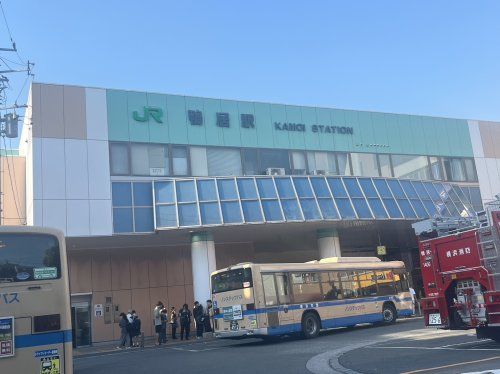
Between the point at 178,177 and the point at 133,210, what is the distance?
2.93 m

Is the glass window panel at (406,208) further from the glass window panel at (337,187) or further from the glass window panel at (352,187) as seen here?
the glass window panel at (337,187)

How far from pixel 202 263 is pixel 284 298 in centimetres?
749

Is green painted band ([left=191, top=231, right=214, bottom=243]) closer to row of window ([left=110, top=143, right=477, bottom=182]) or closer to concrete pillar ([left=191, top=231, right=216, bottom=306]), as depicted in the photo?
concrete pillar ([left=191, top=231, right=216, bottom=306])

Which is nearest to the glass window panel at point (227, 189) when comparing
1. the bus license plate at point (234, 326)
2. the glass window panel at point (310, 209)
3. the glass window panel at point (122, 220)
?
the glass window panel at point (310, 209)

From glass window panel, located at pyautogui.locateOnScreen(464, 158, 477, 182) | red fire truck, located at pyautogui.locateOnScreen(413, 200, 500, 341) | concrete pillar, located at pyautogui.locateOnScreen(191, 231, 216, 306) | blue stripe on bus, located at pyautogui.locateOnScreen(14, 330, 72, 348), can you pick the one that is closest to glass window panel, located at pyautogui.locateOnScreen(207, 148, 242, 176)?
concrete pillar, located at pyautogui.locateOnScreen(191, 231, 216, 306)

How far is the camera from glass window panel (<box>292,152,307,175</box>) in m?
30.4

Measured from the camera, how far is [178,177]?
27453 mm

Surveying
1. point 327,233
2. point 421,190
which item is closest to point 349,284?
point 327,233

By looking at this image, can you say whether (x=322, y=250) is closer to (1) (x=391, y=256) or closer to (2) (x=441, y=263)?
(1) (x=391, y=256)

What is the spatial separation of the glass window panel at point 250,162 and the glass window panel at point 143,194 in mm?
5414

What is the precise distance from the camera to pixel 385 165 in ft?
109

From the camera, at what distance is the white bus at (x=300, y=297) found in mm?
19609

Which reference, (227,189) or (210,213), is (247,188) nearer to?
(227,189)

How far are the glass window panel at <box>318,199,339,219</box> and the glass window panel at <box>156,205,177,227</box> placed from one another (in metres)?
7.15
